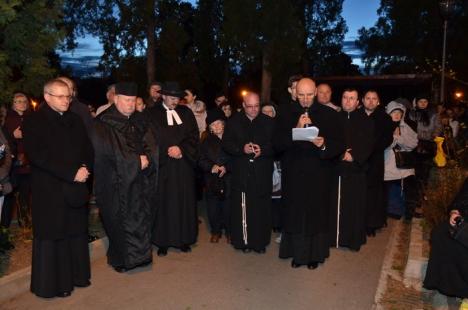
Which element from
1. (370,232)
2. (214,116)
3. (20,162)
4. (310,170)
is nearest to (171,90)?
(310,170)

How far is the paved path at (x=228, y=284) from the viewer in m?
5.12

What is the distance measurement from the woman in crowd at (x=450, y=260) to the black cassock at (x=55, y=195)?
11.6 feet

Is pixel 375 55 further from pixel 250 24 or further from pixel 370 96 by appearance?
pixel 370 96

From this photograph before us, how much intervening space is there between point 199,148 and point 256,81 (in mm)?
23555

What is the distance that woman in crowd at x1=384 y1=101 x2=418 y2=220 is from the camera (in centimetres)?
798

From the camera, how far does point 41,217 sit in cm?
501

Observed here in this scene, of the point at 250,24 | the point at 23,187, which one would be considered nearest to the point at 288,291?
the point at 23,187

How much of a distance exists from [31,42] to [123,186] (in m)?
2.82

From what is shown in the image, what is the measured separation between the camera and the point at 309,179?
6098 millimetres

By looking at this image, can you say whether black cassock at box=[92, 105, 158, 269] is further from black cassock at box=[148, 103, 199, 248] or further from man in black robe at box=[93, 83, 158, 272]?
black cassock at box=[148, 103, 199, 248]

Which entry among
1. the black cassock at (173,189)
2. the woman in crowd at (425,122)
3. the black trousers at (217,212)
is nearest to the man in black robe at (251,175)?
the black trousers at (217,212)

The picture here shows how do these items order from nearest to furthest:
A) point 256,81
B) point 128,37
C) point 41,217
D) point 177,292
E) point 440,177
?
point 41,217, point 177,292, point 440,177, point 128,37, point 256,81

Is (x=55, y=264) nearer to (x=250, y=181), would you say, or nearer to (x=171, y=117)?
(x=171, y=117)

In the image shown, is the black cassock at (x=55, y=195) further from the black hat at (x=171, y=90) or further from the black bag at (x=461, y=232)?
the black bag at (x=461, y=232)
